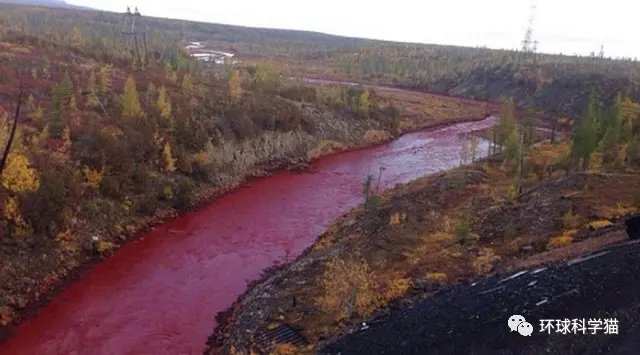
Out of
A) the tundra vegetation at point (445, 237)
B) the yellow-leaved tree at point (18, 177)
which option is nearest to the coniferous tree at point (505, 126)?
the tundra vegetation at point (445, 237)

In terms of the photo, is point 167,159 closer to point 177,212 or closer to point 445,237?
point 177,212

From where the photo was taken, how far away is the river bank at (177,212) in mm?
24505

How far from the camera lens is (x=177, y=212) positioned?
37469 mm

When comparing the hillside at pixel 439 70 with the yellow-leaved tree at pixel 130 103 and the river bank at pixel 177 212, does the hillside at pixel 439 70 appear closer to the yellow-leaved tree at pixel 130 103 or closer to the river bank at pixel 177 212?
the river bank at pixel 177 212

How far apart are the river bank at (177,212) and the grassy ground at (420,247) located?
30.2ft

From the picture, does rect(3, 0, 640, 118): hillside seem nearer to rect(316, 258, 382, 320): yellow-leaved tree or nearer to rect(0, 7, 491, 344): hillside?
rect(0, 7, 491, 344): hillside

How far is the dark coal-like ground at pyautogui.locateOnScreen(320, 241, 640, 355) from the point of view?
14.9 meters

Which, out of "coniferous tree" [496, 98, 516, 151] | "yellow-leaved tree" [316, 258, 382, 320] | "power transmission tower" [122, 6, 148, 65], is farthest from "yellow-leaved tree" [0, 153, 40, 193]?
"power transmission tower" [122, 6, 148, 65]

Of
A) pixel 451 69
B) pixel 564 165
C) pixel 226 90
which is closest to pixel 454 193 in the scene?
pixel 564 165

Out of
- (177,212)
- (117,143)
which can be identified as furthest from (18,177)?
Answer: (177,212)

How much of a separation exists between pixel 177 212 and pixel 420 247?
18070 millimetres

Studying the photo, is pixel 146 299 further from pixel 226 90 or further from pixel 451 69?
pixel 451 69

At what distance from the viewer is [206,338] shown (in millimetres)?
22703

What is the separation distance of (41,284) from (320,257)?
45.9 feet
